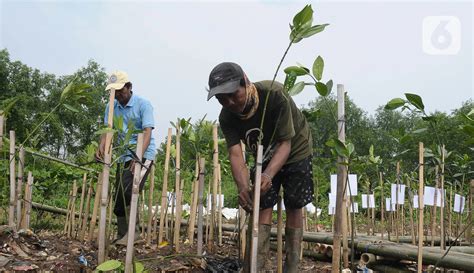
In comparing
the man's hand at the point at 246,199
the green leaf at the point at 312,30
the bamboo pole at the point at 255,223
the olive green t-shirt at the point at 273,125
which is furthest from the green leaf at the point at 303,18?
the man's hand at the point at 246,199

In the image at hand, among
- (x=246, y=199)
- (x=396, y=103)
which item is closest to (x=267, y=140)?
(x=246, y=199)

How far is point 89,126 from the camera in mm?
30250

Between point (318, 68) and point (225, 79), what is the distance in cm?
45

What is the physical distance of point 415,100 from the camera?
2064 mm

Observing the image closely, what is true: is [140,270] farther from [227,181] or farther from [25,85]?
[25,85]

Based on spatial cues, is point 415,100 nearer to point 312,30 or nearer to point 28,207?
point 312,30

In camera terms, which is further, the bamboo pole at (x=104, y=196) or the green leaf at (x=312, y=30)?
the bamboo pole at (x=104, y=196)

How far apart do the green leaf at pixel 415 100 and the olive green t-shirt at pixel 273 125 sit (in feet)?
1.93

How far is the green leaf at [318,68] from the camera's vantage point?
2.08 metres

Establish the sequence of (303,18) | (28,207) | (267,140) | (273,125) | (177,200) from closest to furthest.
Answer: (303,18) < (273,125) < (267,140) < (177,200) < (28,207)

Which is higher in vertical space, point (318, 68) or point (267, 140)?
point (318, 68)

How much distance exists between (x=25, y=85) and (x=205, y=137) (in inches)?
926

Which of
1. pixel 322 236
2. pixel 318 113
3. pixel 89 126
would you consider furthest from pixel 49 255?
pixel 89 126

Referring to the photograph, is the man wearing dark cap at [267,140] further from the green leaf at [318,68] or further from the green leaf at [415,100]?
the green leaf at [415,100]
